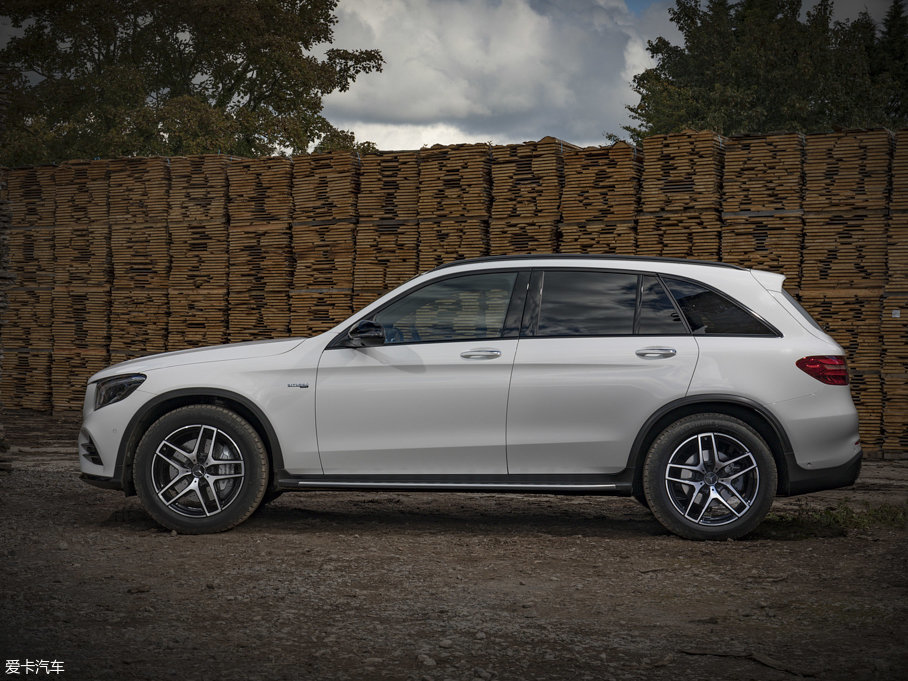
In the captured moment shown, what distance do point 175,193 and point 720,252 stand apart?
8.27 m

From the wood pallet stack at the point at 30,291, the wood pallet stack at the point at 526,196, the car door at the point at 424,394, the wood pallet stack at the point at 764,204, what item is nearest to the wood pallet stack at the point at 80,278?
the wood pallet stack at the point at 30,291

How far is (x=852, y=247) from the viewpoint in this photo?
1275 centimetres

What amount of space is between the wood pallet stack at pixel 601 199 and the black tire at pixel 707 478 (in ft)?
23.1

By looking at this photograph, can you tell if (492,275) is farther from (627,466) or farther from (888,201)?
(888,201)

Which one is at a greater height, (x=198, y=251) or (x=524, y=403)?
(x=198, y=251)

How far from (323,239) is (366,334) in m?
8.51

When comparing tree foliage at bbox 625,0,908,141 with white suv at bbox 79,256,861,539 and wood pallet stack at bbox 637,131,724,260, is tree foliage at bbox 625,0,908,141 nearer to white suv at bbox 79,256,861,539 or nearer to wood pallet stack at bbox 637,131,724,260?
wood pallet stack at bbox 637,131,724,260

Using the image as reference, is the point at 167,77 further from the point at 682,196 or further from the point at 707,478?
the point at 707,478

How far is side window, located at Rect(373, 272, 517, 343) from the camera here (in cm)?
697

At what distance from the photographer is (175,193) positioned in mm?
16203

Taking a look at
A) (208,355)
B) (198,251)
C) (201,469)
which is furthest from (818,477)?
(198,251)

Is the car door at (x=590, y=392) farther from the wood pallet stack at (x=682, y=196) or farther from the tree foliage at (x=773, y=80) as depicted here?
the tree foliage at (x=773, y=80)

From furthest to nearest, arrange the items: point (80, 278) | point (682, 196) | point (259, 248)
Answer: point (80, 278) → point (259, 248) → point (682, 196)

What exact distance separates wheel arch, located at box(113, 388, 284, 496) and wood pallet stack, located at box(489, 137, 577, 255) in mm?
7194
